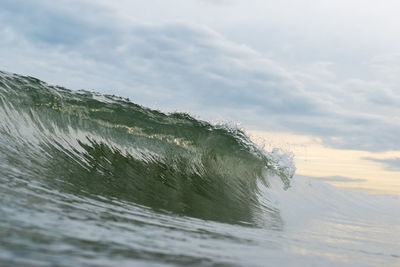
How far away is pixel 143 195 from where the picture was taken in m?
5.04

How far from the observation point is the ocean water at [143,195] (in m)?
2.39

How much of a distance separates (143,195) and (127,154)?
2966 mm

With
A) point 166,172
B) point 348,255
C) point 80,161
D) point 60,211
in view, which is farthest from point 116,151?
point 348,255

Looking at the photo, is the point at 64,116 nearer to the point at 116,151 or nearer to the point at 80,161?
the point at 116,151

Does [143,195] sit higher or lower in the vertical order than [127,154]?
lower

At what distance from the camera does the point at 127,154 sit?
7887 mm

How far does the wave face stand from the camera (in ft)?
16.1

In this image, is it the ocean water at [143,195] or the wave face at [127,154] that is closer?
the ocean water at [143,195]

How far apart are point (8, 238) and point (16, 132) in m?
4.58

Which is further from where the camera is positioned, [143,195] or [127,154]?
[127,154]

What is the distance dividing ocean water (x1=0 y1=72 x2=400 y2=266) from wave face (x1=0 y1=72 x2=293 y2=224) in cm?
3

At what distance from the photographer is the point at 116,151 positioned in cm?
776

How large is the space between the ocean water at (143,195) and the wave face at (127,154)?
3 cm

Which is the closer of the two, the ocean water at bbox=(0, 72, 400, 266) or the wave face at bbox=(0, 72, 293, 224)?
the ocean water at bbox=(0, 72, 400, 266)
